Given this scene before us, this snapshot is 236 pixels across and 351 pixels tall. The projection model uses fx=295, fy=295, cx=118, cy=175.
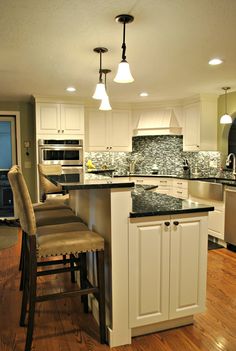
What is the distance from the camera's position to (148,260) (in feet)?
6.94

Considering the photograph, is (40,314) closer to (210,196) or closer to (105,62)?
(105,62)

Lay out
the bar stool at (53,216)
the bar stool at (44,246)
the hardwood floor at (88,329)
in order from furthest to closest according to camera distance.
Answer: the bar stool at (53,216) → the hardwood floor at (88,329) → the bar stool at (44,246)

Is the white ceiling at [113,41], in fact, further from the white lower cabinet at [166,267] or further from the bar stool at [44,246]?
the white lower cabinet at [166,267]

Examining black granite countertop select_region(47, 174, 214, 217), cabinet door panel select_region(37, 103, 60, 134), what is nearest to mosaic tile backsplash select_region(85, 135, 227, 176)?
cabinet door panel select_region(37, 103, 60, 134)

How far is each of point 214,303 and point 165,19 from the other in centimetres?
248

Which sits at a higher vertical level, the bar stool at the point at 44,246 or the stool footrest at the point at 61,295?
the bar stool at the point at 44,246

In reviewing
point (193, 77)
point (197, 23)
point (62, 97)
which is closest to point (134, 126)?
point (62, 97)

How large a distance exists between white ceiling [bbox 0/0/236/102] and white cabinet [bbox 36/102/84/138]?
765 millimetres

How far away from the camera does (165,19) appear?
234 cm

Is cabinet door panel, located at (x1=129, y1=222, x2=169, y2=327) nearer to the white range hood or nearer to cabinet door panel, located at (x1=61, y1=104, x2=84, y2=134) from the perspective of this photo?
cabinet door panel, located at (x1=61, y1=104, x2=84, y2=134)

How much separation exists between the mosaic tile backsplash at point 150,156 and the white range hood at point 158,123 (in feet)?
1.18

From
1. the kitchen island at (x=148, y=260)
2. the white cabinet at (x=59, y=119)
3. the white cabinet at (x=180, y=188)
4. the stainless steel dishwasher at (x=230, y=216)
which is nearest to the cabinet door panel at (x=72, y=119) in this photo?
the white cabinet at (x=59, y=119)

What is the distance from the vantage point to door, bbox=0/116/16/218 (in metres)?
5.95

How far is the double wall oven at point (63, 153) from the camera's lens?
208 inches
